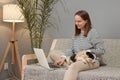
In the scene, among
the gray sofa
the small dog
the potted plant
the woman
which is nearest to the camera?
the gray sofa

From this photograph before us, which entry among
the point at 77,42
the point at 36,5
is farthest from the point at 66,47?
the point at 36,5

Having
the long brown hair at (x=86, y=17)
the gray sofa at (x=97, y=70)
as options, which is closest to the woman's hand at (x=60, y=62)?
the gray sofa at (x=97, y=70)

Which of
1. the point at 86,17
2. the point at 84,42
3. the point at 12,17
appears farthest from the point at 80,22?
the point at 12,17

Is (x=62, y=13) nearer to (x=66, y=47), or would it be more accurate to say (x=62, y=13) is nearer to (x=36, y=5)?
(x=36, y=5)

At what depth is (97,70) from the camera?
9.31 ft

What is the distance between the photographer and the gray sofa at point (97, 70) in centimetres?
264

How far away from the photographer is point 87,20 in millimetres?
3135

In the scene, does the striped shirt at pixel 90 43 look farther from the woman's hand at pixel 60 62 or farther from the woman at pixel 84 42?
the woman's hand at pixel 60 62

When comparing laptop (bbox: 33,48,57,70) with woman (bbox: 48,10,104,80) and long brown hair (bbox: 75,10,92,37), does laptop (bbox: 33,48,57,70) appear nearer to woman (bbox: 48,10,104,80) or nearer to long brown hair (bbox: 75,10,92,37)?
woman (bbox: 48,10,104,80)

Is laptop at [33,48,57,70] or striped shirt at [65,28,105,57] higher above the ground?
striped shirt at [65,28,105,57]

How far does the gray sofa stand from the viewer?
2638 millimetres

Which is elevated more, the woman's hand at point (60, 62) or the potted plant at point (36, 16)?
the potted plant at point (36, 16)

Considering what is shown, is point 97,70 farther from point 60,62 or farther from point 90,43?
point 60,62

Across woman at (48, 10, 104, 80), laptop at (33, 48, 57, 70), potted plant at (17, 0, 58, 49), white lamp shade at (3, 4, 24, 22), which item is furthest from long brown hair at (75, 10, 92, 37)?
white lamp shade at (3, 4, 24, 22)
